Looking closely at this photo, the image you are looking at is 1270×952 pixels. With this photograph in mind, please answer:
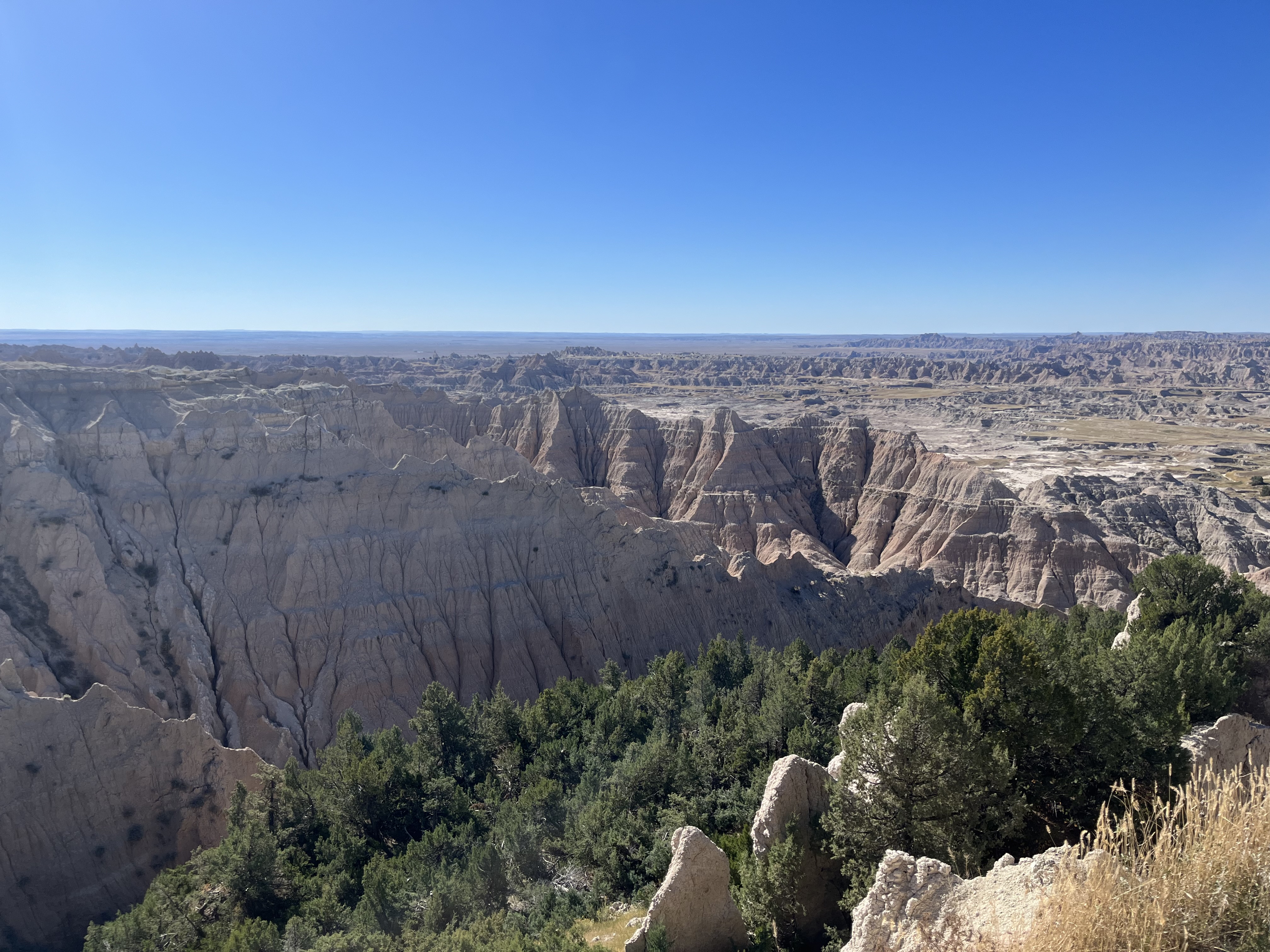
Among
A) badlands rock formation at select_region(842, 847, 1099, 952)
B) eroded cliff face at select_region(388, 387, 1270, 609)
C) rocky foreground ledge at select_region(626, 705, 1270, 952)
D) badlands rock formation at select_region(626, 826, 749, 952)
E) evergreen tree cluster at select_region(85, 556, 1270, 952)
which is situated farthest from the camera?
eroded cliff face at select_region(388, 387, 1270, 609)

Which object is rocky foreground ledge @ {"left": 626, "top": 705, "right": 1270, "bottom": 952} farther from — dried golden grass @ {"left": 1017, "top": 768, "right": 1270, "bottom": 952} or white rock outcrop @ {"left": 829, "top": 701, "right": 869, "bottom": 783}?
dried golden grass @ {"left": 1017, "top": 768, "right": 1270, "bottom": 952}

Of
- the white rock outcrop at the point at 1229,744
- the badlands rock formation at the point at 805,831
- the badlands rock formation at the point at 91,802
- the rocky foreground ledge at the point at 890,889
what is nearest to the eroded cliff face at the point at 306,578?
the badlands rock formation at the point at 91,802

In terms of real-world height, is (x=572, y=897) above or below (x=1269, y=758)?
below

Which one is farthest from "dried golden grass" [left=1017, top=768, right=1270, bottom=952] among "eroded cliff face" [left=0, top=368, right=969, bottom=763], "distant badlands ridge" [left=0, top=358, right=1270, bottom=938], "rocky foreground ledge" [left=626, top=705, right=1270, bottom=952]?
"eroded cliff face" [left=0, top=368, right=969, bottom=763]

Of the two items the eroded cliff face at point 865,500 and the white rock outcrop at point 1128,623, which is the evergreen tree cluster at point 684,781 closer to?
the white rock outcrop at point 1128,623

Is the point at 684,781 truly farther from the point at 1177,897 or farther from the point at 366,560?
the point at 366,560

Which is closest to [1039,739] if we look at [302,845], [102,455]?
[302,845]

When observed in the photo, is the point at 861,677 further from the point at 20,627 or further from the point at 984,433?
the point at 984,433
